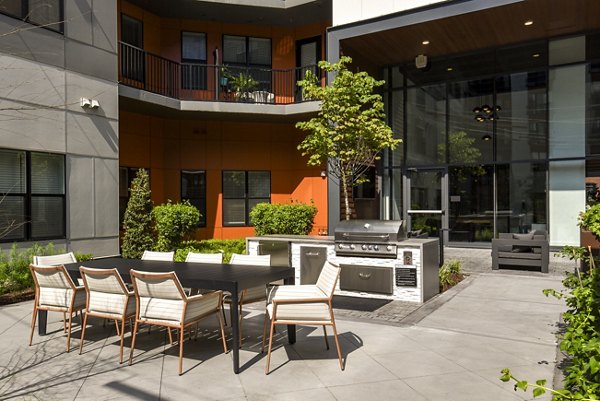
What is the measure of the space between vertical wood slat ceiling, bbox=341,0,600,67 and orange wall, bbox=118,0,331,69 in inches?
97.6

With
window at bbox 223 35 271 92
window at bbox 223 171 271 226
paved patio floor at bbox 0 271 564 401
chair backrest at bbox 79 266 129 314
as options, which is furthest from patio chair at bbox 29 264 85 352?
window at bbox 223 35 271 92

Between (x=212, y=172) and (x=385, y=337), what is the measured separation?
36.2 feet

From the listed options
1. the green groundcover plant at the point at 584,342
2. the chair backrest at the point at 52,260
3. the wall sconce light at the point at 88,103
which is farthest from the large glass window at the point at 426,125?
the chair backrest at the point at 52,260

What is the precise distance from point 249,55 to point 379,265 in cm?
1062

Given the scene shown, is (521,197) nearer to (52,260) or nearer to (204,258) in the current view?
(204,258)

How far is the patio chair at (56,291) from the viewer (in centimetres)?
493

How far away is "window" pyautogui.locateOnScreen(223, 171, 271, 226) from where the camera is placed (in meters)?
15.3

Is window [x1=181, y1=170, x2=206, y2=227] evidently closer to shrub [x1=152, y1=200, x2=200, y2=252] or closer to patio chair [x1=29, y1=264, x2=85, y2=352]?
shrub [x1=152, y1=200, x2=200, y2=252]

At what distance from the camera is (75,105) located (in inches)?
381

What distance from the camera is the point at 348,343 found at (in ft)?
16.2

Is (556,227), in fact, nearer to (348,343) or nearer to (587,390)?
(348,343)

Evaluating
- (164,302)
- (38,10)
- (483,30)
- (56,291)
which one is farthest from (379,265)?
(38,10)

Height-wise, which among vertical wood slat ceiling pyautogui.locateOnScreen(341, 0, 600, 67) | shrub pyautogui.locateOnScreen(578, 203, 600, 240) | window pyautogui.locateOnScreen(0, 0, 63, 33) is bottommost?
shrub pyautogui.locateOnScreen(578, 203, 600, 240)

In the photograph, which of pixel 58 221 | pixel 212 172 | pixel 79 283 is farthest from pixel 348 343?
pixel 212 172
